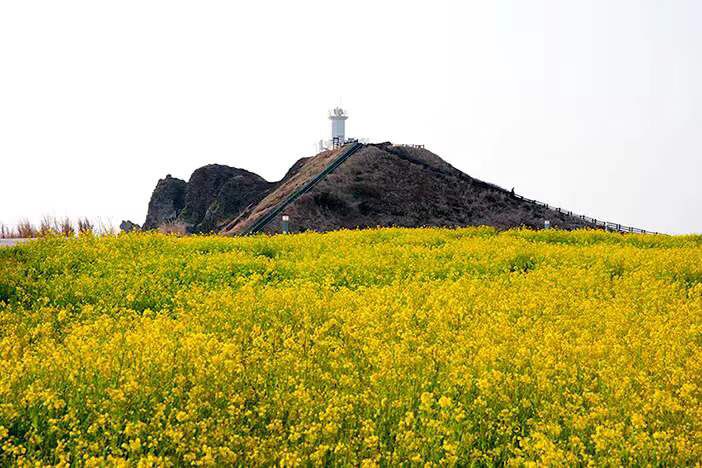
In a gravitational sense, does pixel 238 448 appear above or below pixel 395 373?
below

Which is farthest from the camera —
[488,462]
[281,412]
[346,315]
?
[346,315]

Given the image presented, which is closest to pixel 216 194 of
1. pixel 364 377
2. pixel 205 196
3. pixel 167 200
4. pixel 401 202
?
pixel 205 196

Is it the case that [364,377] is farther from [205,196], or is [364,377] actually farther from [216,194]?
[205,196]

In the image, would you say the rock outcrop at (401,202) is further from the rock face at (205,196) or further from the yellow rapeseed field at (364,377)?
the yellow rapeseed field at (364,377)

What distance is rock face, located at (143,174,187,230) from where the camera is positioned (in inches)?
3482

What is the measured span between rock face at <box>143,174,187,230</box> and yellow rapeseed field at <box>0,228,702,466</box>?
7788 cm

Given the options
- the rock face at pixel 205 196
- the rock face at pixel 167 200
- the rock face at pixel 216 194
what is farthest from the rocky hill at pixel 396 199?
the rock face at pixel 167 200

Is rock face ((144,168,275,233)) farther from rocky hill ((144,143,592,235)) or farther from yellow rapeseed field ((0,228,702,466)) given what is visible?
yellow rapeseed field ((0,228,702,466))

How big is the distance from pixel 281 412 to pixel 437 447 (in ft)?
4.58

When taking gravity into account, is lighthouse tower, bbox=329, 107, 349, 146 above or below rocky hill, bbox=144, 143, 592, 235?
above

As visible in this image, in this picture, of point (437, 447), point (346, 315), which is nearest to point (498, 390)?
point (437, 447)

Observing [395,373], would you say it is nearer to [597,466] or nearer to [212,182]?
[597,466]

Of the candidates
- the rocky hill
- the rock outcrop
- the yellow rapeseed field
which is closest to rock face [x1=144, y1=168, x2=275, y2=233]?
the rocky hill

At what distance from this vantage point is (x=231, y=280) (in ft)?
45.6
